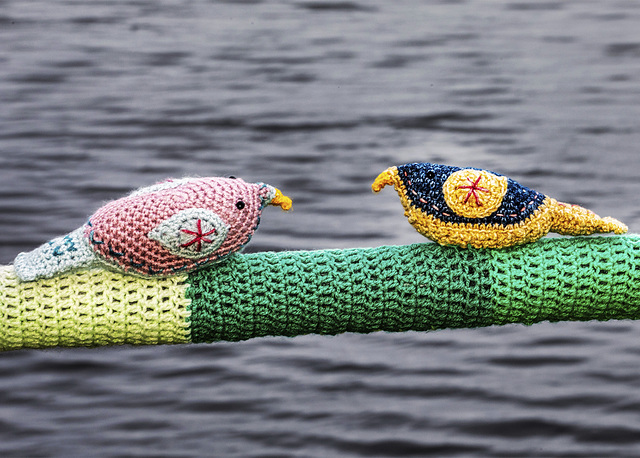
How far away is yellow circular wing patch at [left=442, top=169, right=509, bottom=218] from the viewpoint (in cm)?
59

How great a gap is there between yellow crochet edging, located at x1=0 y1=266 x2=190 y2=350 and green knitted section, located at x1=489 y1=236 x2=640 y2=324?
249mm

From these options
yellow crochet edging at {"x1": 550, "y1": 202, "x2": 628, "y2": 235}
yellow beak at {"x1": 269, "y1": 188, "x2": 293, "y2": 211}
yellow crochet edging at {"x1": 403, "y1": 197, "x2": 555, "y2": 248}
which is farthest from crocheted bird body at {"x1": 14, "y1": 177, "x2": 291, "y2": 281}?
yellow crochet edging at {"x1": 550, "y1": 202, "x2": 628, "y2": 235}

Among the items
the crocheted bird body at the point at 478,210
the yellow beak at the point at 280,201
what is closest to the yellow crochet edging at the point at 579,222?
the crocheted bird body at the point at 478,210

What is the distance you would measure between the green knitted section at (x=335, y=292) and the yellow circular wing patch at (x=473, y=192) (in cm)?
4

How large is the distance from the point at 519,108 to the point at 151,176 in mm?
673

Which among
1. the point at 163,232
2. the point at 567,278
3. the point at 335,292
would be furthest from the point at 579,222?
the point at 163,232

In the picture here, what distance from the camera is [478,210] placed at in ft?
1.94

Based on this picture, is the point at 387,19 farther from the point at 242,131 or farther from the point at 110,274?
the point at 110,274

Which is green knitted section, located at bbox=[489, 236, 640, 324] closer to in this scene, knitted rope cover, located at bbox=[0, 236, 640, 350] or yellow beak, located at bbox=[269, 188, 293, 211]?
knitted rope cover, located at bbox=[0, 236, 640, 350]

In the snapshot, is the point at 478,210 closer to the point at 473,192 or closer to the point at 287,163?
the point at 473,192

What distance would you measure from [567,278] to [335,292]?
7.0 inches

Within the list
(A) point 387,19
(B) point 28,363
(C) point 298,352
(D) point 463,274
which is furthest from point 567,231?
(A) point 387,19

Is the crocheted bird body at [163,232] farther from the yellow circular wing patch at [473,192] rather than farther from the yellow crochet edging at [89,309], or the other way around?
the yellow circular wing patch at [473,192]

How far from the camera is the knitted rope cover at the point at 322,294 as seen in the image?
599 millimetres
